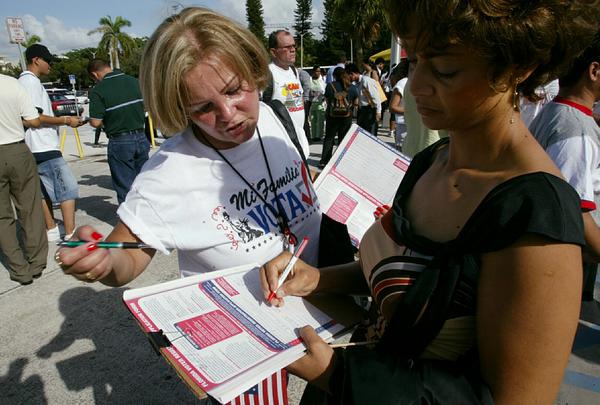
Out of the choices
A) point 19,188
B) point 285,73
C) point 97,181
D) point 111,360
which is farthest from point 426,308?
point 97,181

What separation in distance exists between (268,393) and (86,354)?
7.17 ft

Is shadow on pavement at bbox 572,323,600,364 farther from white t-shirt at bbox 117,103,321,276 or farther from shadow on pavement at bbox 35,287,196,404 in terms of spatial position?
shadow on pavement at bbox 35,287,196,404

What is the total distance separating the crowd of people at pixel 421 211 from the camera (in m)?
0.72

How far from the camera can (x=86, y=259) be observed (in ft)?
3.59

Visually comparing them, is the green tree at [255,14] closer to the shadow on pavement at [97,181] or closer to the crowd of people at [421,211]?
the shadow on pavement at [97,181]

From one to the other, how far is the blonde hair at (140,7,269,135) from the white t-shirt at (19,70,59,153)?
12.9ft

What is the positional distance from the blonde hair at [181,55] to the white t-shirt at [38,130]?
3.95 m

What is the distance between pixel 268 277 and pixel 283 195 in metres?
0.40

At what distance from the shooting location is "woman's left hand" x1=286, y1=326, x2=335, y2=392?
96 cm

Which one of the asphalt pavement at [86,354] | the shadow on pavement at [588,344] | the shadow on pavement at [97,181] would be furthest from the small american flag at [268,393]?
the shadow on pavement at [97,181]

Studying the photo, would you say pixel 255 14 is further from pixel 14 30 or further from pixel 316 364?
pixel 316 364

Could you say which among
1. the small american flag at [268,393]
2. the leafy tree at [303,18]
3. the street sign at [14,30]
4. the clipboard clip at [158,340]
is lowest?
the small american flag at [268,393]

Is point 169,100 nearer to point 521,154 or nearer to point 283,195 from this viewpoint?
point 283,195

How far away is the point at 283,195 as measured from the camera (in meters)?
1.51
